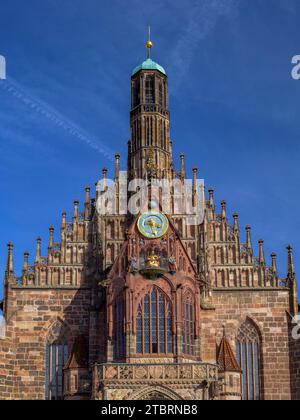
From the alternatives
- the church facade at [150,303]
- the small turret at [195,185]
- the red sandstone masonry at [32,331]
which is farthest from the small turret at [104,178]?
the red sandstone masonry at [32,331]

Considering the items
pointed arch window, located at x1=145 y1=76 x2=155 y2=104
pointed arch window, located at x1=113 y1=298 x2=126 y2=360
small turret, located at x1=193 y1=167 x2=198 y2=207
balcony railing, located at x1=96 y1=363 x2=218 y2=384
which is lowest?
balcony railing, located at x1=96 y1=363 x2=218 y2=384

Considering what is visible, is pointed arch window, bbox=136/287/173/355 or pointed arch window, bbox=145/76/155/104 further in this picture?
pointed arch window, bbox=145/76/155/104

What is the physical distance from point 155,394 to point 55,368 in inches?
371

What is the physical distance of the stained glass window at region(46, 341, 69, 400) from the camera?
60.3 m

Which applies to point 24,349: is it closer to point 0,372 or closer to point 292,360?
point 0,372

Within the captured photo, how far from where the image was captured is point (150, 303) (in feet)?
187

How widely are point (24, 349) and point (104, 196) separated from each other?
1247 centimetres

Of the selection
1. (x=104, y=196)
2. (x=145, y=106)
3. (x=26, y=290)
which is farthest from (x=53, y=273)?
(x=145, y=106)

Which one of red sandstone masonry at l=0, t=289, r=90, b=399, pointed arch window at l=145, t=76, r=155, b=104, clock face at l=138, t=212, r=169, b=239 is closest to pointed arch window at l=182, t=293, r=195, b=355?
clock face at l=138, t=212, r=169, b=239

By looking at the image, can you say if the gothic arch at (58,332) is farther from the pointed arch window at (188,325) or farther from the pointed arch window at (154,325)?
the pointed arch window at (188,325)

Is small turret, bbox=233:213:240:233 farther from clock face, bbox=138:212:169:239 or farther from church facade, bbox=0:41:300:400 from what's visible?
clock face, bbox=138:212:169:239

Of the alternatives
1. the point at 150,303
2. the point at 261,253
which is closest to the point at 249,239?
the point at 261,253

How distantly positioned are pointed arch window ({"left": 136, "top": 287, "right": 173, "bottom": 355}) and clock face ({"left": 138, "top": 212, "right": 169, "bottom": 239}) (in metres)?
3.69

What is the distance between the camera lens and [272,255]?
2462 inches
